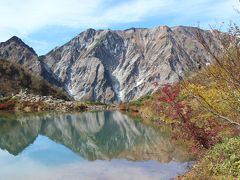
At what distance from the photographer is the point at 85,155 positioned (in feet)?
110

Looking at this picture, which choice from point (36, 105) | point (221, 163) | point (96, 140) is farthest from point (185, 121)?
point (36, 105)

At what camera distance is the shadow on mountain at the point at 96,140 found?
108 feet

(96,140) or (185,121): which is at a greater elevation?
(185,121)

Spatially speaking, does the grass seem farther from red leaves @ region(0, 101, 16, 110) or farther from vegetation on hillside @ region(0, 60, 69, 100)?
vegetation on hillside @ region(0, 60, 69, 100)

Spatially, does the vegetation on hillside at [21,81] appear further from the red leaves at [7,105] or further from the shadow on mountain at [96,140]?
the shadow on mountain at [96,140]

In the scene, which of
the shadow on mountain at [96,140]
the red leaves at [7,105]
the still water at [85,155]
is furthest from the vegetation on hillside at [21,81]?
the still water at [85,155]

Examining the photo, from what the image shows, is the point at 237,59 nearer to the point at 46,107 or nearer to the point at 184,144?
the point at 184,144

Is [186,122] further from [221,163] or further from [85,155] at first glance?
[85,155]

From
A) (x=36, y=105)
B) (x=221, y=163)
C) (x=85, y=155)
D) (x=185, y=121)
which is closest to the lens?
(x=221, y=163)

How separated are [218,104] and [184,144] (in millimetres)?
8743

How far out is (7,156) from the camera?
3469 centimetres

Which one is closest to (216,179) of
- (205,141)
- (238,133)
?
(205,141)

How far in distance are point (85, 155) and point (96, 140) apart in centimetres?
1172

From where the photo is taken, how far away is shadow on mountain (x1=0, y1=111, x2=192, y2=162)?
33000mm
